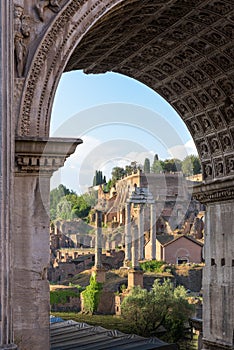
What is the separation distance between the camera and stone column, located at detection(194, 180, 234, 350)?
13969 millimetres

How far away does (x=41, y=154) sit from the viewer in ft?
25.7

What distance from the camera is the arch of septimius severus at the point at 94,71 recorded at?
7.48 metres

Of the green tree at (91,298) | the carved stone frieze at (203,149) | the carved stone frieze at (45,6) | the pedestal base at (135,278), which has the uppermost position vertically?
the carved stone frieze at (45,6)

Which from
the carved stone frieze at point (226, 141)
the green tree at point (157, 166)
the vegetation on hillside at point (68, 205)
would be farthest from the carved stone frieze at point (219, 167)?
the green tree at point (157, 166)

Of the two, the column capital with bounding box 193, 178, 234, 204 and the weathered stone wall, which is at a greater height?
the column capital with bounding box 193, 178, 234, 204

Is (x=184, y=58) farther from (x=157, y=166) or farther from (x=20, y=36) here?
(x=157, y=166)

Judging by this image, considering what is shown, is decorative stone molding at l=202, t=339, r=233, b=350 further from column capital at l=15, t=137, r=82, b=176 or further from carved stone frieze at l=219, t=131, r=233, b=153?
column capital at l=15, t=137, r=82, b=176

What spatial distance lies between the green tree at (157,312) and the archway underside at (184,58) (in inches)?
1130

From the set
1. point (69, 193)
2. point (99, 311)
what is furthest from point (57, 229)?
point (99, 311)

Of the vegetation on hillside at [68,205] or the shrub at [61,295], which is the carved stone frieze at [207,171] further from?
the vegetation on hillside at [68,205]

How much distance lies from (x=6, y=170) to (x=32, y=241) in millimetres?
1063

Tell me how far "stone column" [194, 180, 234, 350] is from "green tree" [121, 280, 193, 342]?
27610mm

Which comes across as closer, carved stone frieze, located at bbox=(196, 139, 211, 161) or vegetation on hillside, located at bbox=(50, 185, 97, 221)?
carved stone frieze, located at bbox=(196, 139, 211, 161)

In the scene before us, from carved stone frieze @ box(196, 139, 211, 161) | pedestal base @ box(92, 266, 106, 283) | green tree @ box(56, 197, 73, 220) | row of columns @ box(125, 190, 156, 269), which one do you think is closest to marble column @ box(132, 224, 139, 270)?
row of columns @ box(125, 190, 156, 269)
